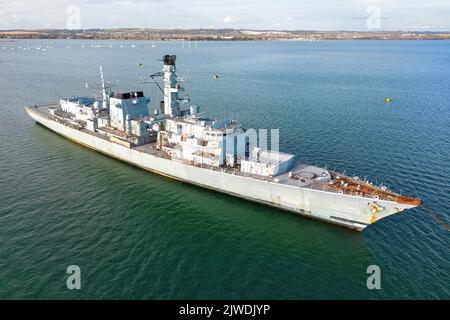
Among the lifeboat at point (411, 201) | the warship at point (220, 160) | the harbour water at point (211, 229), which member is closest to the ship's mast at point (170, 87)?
the warship at point (220, 160)

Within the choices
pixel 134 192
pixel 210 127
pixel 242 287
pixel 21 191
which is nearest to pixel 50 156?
pixel 21 191

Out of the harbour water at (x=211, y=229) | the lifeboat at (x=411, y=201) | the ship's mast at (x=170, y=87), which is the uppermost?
the ship's mast at (x=170, y=87)

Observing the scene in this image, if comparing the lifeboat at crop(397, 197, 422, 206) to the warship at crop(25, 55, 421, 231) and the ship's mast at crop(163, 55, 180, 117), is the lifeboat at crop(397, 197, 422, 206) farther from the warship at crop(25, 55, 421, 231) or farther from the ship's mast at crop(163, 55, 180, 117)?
the ship's mast at crop(163, 55, 180, 117)

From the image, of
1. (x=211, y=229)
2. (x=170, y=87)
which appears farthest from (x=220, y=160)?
(x=170, y=87)

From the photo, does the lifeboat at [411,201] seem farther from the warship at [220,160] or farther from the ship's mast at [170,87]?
the ship's mast at [170,87]

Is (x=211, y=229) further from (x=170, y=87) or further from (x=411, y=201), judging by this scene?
(x=170, y=87)

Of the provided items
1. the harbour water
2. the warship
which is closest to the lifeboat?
the warship

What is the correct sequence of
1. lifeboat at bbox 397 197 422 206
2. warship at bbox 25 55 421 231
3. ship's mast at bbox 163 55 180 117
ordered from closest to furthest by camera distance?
lifeboat at bbox 397 197 422 206 < warship at bbox 25 55 421 231 < ship's mast at bbox 163 55 180 117

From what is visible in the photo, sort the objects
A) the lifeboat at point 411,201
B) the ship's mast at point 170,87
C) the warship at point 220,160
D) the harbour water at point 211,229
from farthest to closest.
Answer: the ship's mast at point 170,87
the warship at point 220,160
the lifeboat at point 411,201
the harbour water at point 211,229

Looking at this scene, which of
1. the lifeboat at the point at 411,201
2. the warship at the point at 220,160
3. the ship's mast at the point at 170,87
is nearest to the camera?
the lifeboat at the point at 411,201
